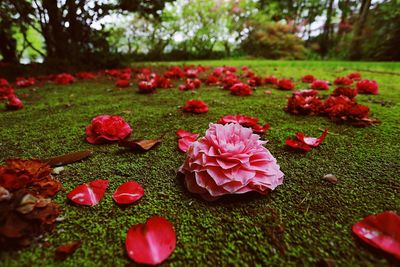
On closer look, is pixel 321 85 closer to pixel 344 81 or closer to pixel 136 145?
pixel 344 81

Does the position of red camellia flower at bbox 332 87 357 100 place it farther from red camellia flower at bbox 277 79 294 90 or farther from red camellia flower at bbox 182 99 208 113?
red camellia flower at bbox 182 99 208 113

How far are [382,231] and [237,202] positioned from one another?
18.0 inches

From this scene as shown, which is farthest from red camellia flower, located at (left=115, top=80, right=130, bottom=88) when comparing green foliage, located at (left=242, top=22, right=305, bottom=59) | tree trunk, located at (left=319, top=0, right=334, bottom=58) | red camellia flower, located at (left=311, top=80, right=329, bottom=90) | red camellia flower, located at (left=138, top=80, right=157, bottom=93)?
tree trunk, located at (left=319, top=0, right=334, bottom=58)

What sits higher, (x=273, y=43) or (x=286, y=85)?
(x=273, y=43)

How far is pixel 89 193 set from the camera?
3.14ft

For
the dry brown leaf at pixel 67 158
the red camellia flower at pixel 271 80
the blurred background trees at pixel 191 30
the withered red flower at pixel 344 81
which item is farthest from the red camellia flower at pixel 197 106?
the blurred background trees at pixel 191 30

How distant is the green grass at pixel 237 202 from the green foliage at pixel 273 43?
49.8 feet

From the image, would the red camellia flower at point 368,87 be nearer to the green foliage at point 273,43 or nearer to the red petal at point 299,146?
the red petal at point 299,146

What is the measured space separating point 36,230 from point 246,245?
0.66m

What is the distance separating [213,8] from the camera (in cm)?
1661

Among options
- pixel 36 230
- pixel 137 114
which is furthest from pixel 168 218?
pixel 137 114

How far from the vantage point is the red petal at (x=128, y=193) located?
3.06 ft

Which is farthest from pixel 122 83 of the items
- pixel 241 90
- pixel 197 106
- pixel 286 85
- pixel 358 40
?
pixel 358 40

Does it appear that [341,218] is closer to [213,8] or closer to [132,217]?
[132,217]
